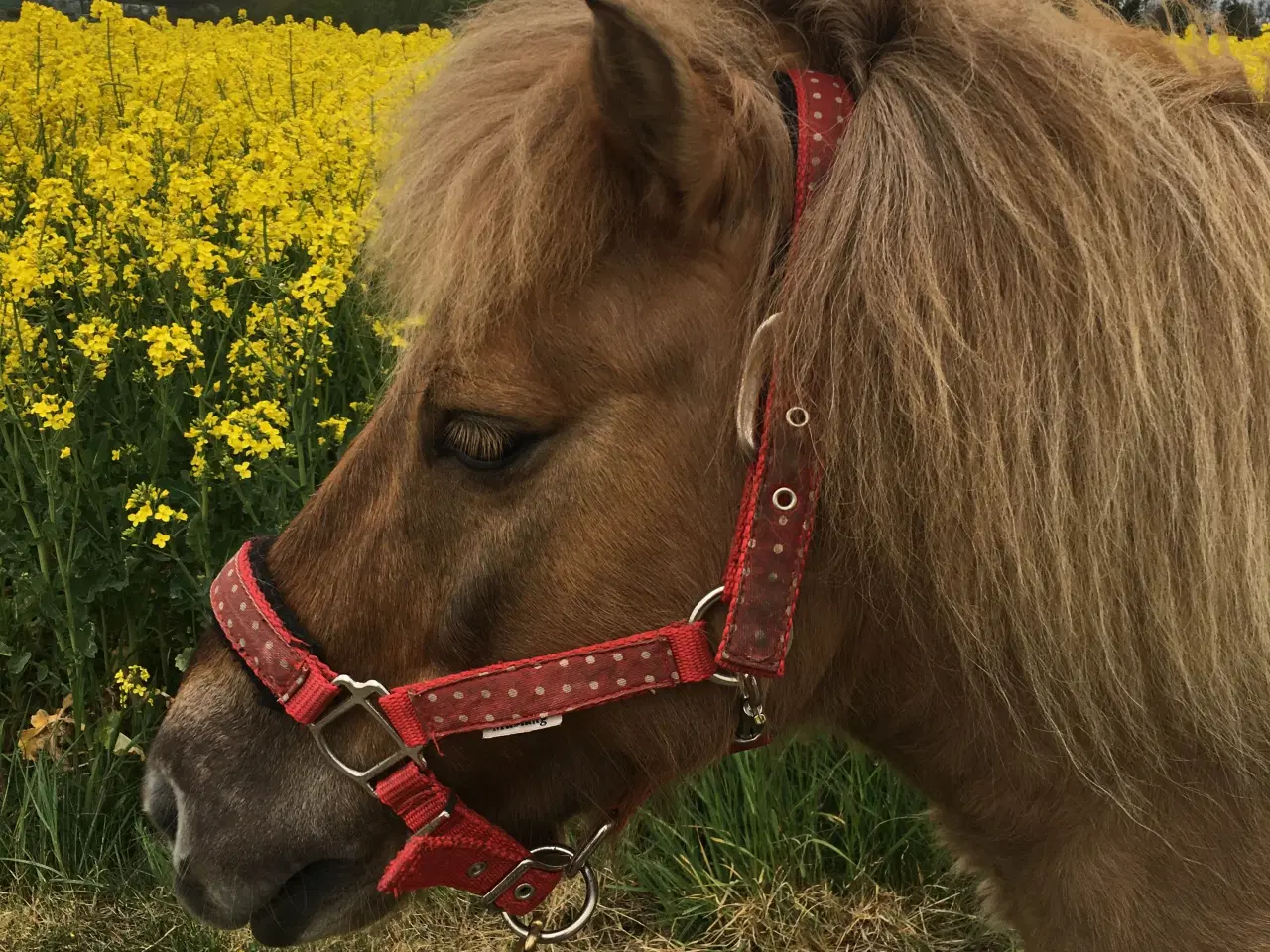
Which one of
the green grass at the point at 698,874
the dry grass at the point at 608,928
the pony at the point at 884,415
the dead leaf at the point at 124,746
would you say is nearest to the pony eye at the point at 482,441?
the pony at the point at 884,415

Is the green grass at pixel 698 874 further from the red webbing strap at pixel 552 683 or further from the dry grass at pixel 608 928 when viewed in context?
the red webbing strap at pixel 552 683

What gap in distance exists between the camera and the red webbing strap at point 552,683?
1.25 metres

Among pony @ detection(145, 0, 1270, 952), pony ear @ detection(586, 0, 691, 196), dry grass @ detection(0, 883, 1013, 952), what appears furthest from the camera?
dry grass @ detection(0, 883, 1013, 952)

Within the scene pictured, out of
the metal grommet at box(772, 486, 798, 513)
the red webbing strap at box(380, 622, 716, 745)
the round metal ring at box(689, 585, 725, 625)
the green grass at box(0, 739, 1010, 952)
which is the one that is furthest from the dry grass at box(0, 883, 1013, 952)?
the metal grommet at box(772, 486, 798, 513)

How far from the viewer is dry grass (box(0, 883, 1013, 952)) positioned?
109 inches

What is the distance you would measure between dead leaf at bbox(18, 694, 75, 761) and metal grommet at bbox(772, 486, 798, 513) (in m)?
2.48

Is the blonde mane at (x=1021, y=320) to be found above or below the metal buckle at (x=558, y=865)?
above

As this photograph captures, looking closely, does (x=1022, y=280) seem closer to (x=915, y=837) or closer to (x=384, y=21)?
(x=915, y=837)

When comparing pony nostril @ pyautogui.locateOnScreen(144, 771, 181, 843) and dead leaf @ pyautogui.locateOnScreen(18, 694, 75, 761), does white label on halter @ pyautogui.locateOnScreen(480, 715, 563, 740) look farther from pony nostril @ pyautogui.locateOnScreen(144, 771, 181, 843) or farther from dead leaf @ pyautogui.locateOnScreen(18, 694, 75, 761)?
dead leaf @ pyautogui.locateOnScreen(18, 694, 75, 761)

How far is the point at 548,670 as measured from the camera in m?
1.28

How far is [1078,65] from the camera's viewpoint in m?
1.21

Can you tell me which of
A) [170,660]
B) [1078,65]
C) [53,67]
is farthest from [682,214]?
[53,67]

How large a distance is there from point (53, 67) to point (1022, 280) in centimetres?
424

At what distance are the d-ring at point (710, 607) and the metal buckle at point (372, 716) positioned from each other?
1.24ft
